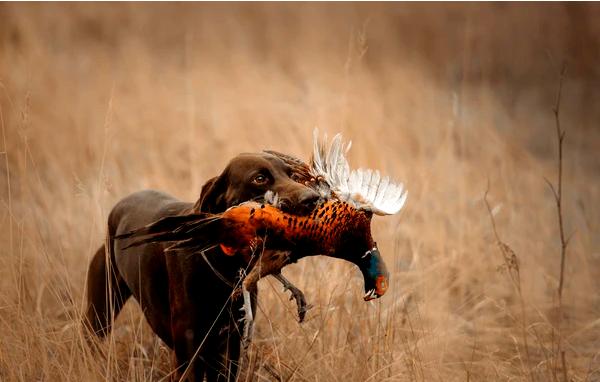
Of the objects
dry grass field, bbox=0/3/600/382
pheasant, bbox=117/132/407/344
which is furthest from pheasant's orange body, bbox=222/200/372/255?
dry grass field, bbox=0/3/600/382

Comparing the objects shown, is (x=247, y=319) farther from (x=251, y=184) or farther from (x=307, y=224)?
(x=251, y=184)

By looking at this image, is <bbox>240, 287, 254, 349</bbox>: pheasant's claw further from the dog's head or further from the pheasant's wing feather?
the pheasant's wing feather

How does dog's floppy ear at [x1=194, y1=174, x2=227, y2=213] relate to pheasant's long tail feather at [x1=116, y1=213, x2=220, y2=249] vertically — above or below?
above

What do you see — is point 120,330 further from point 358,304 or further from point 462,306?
point 462,306

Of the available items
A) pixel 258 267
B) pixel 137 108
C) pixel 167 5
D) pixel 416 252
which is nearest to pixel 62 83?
pixel 137 108

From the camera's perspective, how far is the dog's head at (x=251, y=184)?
231cm

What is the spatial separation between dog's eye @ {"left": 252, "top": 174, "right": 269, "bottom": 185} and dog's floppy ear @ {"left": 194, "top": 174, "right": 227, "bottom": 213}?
4.9 inches

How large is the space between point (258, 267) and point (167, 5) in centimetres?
668

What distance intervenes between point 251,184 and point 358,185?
0.31m

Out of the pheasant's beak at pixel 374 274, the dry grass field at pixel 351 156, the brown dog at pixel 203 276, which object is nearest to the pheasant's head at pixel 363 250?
the pheasant's beak at pixel 374 274

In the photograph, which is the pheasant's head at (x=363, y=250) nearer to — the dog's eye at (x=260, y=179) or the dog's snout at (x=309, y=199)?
the dog's snout at (x=309, y=199)

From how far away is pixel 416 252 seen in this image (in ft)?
14.7

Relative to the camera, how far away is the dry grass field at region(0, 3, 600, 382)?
10.3ft

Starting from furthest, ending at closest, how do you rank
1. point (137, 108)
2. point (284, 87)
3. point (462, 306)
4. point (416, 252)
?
point (284, 87) → point (137, 108) → point (416, 252) → point (462, 306)
